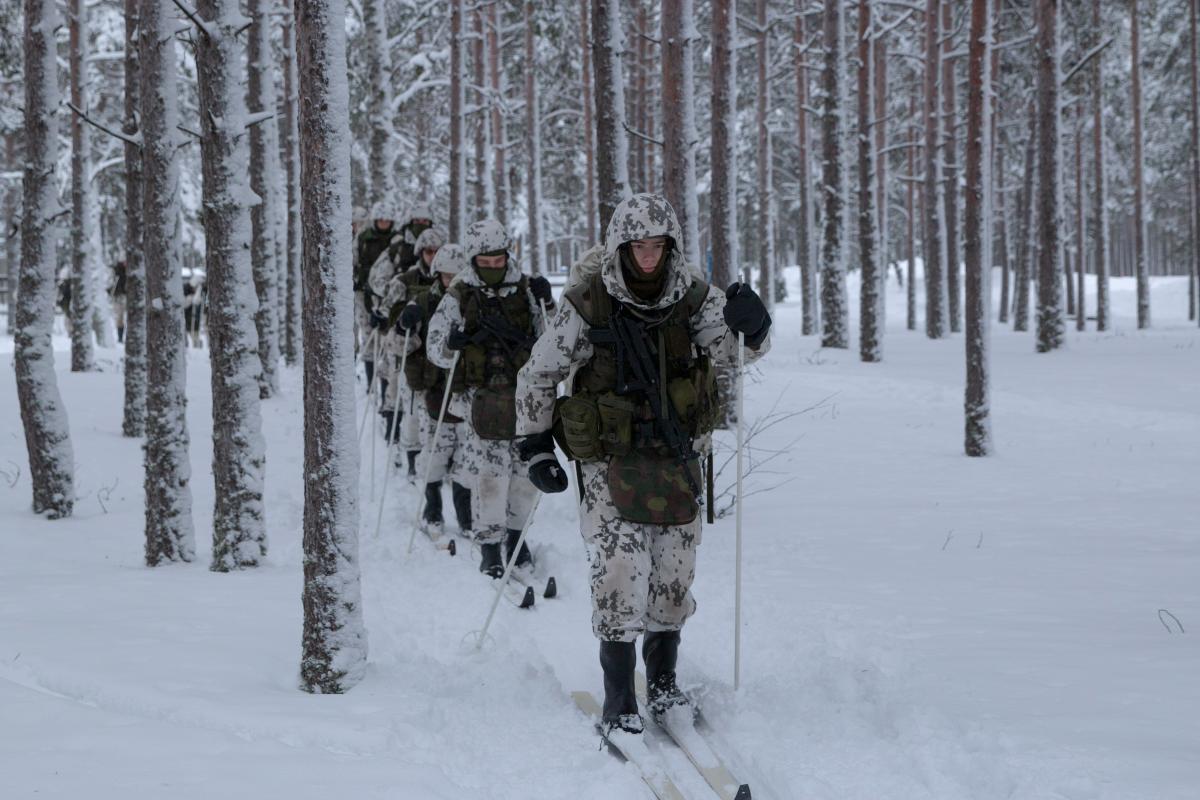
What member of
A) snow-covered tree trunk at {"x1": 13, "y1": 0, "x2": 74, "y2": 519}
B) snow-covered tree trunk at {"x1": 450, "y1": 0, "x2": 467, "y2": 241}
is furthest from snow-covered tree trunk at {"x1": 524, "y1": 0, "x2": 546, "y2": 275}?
snow-covered tree trunk at {"x1": 13, "y1": 0, "x2": 74, "y2": 519}

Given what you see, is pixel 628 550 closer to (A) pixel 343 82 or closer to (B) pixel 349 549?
(B) pixel 349 549

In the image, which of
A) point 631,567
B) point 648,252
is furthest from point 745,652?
point 648,252

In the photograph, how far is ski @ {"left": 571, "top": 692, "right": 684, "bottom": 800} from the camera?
12.9 feet

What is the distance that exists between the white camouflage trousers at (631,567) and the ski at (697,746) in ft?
1.26

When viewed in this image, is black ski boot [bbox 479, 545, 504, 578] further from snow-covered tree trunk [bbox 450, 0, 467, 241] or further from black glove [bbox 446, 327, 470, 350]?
snow-covered tree trunk [bbox 450, 0, 467, 241]

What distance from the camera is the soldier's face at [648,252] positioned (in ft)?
14.7

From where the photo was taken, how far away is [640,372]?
15.1 ft

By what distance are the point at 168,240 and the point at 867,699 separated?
5.46 meters

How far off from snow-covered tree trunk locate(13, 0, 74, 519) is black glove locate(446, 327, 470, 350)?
3346 mm

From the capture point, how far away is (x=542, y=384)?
189 inches

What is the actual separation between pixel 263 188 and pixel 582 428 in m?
12.5

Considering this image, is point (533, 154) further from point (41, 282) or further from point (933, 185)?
point (41, 282)

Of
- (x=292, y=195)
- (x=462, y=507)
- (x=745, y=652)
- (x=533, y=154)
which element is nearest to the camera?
(x=745, y=652)

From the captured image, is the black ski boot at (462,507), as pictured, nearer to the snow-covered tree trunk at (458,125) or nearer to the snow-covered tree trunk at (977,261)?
the snow-covered tree trunk at (977,261)
